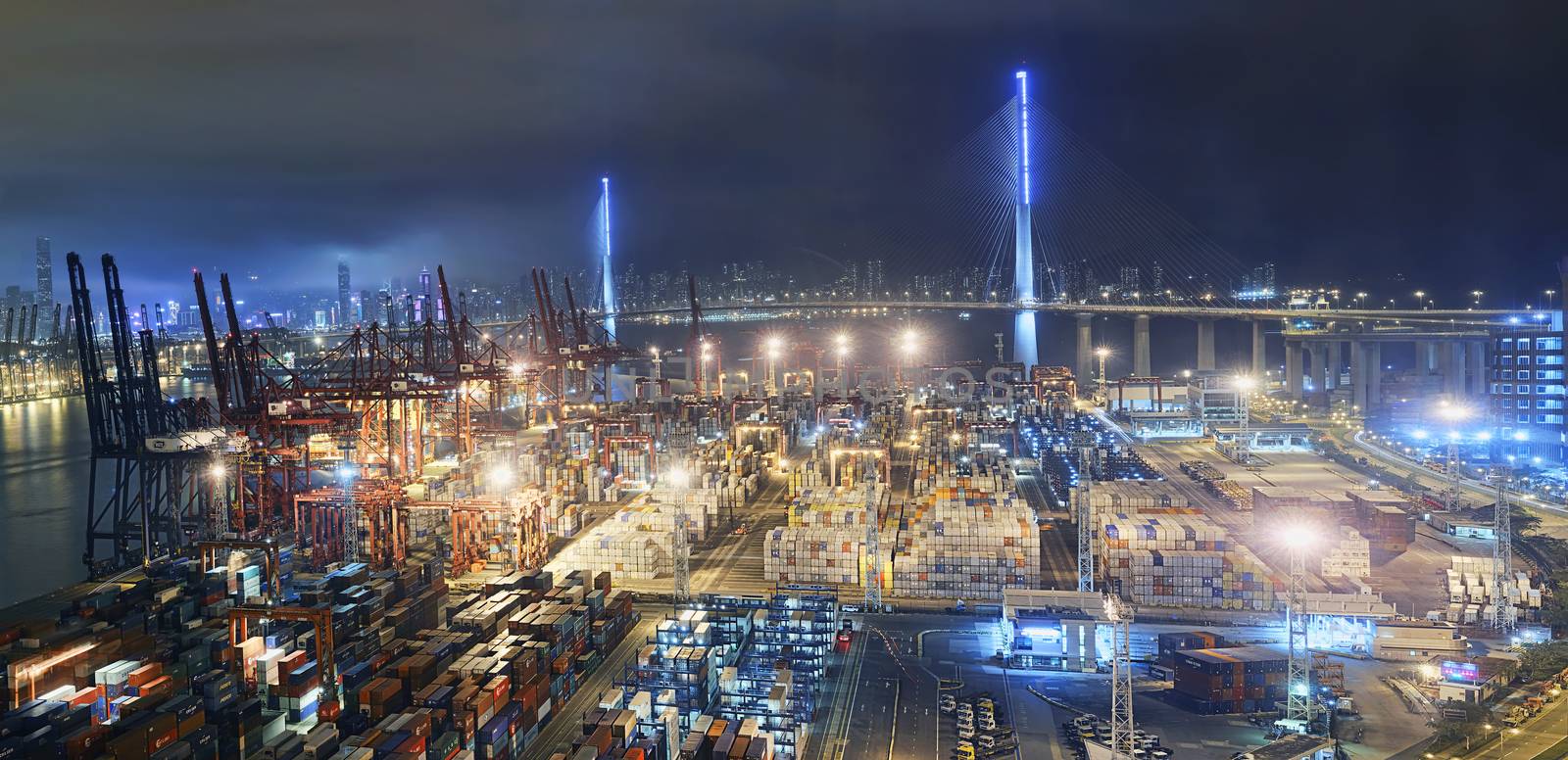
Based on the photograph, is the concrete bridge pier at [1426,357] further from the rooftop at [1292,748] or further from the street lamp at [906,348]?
the rooftop at [1292,748]

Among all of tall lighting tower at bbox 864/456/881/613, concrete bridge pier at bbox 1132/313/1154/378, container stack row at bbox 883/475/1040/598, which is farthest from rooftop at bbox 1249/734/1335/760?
concrete bridge pier at bbox 1132/313/1154/378

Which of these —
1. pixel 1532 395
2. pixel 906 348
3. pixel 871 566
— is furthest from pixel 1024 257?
pixel 871 566

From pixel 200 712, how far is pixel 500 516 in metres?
6.05

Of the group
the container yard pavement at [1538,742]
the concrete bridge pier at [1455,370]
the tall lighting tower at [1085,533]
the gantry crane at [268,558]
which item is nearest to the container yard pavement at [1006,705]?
the container yard pavement at [1538,742]

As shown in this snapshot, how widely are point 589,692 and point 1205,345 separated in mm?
33647

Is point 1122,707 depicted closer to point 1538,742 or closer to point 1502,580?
point 1538,742

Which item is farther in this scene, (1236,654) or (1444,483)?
(1444,483)

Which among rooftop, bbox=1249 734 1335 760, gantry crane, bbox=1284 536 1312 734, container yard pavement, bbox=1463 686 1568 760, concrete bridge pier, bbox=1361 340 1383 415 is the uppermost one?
concrete bridge pier, bbox=1361 340 1383 415

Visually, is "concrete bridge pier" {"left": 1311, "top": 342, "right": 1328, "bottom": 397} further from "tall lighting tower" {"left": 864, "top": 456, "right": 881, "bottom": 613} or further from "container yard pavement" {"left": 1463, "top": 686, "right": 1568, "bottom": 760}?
"container yard pavement" {"left": 1463, "top": 686, "right": 1568, "bottom": 760}

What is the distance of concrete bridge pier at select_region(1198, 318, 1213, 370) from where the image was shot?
3647cm

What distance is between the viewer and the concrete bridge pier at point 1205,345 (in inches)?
1436

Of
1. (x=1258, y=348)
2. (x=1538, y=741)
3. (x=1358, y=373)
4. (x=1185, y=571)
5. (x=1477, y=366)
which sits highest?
(x=1258, y=348)

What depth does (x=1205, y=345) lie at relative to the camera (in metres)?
36.7

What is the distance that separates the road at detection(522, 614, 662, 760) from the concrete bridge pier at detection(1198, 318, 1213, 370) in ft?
102
